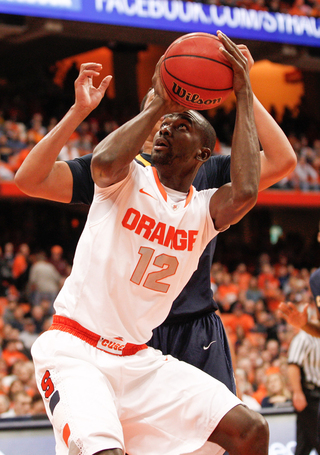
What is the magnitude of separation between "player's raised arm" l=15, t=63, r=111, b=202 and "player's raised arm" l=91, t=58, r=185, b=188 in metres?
0.25

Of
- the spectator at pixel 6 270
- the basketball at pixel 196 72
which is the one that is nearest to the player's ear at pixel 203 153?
the basketball at pixel 196 72

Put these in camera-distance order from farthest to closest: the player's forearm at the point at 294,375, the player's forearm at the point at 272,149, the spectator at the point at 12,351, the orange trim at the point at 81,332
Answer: the spectator at the point at 12,351, the player's forearm at the point at 294,375, the player's forearm at the point at 272,149, the orange trim at the point at 81,332

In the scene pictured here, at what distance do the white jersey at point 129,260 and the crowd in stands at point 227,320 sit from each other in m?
4.27

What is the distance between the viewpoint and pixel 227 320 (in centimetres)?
1054

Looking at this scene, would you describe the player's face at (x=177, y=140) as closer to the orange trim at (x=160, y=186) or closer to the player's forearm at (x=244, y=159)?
the orange trim at (x=160, y=186)

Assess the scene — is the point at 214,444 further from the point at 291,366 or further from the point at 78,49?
the point at 78,49

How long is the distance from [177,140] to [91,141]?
430 inches

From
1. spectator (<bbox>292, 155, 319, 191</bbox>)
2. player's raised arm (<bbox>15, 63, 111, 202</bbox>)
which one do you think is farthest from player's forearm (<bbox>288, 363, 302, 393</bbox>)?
spectator (<bbox>292, 155, 319, 191</bbox>)

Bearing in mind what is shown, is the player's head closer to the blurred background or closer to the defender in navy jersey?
the defender in navy jersey

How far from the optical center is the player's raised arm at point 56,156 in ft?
8.64

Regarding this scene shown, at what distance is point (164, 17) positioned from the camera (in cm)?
1316

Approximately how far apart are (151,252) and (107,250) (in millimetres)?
185

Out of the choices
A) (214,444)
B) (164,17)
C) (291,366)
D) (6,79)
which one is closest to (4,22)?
(164,17)

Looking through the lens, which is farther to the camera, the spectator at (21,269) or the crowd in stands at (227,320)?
the spectator at (21,269)
